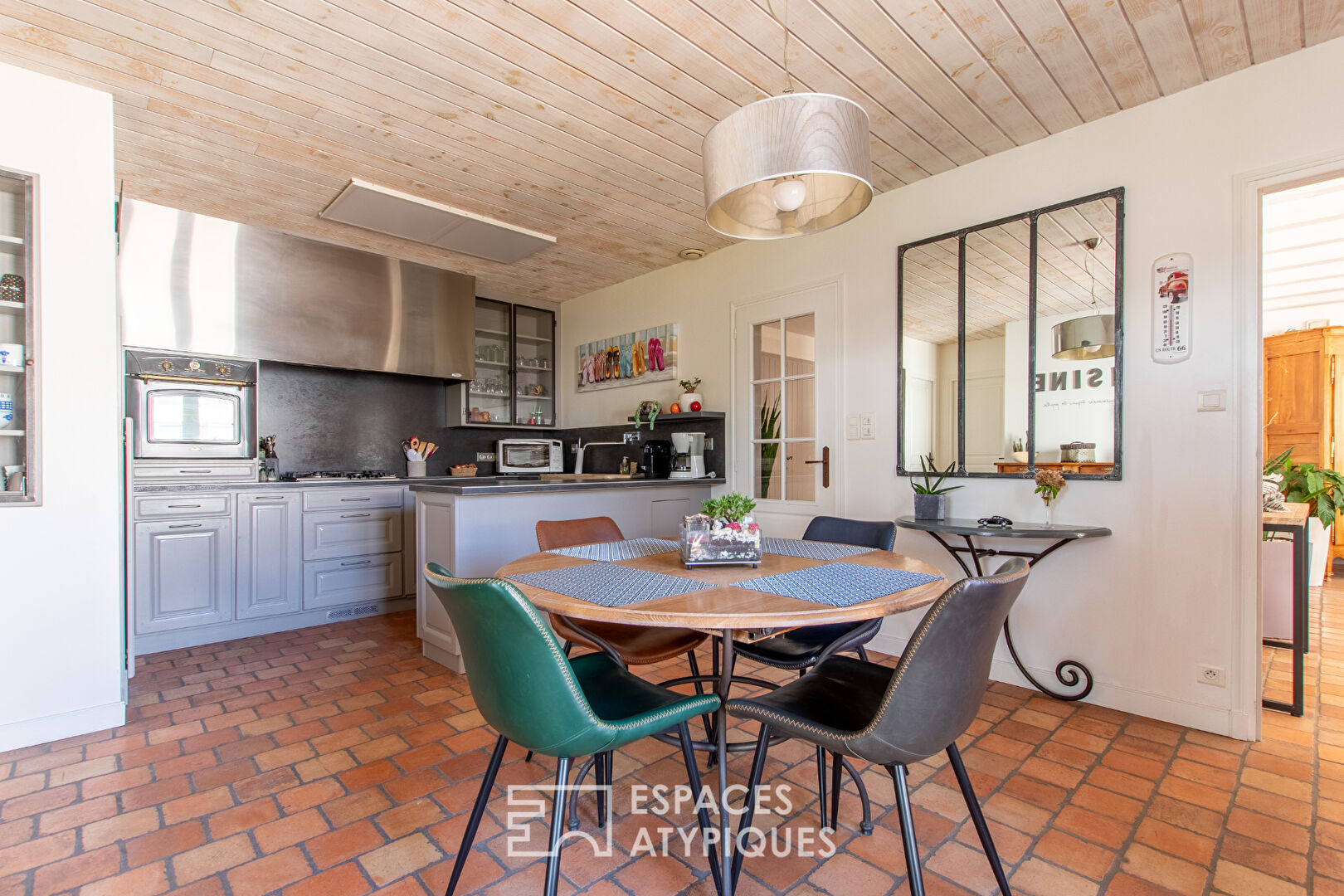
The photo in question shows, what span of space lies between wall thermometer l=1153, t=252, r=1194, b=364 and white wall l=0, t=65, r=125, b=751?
4.17 m

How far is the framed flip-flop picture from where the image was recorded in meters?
4.74

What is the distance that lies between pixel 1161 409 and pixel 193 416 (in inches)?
197

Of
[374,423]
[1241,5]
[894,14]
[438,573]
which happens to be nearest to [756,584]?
[438,573]

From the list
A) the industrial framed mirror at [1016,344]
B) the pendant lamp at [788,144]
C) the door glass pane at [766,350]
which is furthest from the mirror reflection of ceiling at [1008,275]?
the pendant lamp at [788,144]

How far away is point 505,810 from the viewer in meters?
1.94

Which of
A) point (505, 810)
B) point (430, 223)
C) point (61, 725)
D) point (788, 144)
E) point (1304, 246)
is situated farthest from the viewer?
point (1304, 246)

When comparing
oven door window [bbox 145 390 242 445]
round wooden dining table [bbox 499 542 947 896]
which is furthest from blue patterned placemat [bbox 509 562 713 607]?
oven door window [bbox 145 390 242 445]

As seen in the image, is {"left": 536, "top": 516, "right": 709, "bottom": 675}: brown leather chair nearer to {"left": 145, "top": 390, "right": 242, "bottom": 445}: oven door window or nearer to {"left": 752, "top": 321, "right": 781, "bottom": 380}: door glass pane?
{"left": 752, "top": 321, "right": 781, "bottom": 380}: door glass pane

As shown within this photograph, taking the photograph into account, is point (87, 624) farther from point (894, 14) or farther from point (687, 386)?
point (894, 14)

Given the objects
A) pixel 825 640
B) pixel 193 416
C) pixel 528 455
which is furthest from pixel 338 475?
pixel 825 640

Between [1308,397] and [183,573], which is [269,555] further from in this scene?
[1308,397]

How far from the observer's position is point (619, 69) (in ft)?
7.91

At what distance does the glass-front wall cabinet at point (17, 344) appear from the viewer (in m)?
2.39

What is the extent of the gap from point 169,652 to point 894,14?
4.56 metres
